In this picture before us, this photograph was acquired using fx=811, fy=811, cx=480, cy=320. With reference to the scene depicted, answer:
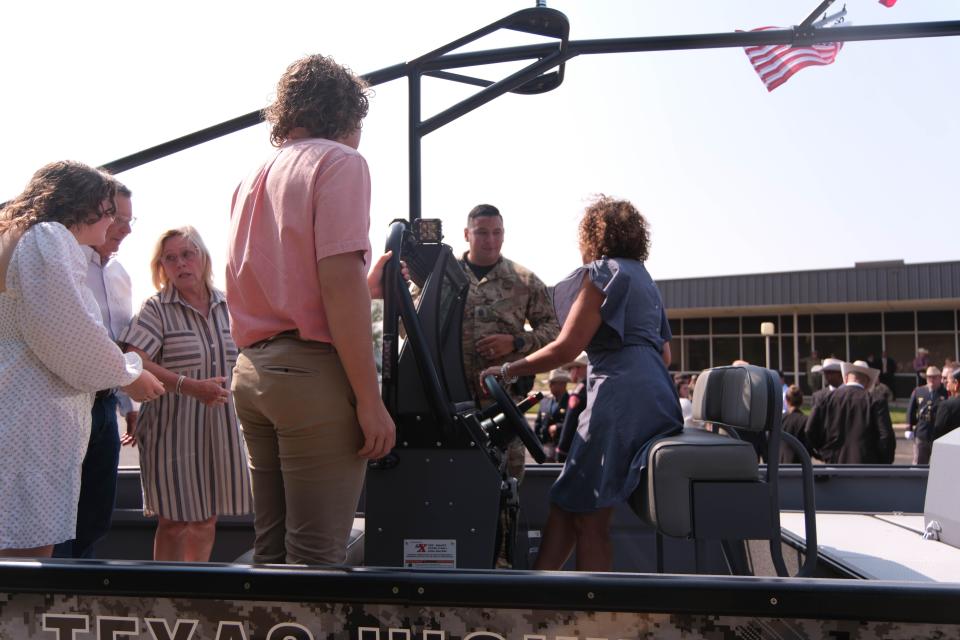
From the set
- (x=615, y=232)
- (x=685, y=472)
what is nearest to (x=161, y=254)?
(x=615, y=232)

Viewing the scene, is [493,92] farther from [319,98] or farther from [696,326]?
[696,326]

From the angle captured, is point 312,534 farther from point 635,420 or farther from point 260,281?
point 635,420

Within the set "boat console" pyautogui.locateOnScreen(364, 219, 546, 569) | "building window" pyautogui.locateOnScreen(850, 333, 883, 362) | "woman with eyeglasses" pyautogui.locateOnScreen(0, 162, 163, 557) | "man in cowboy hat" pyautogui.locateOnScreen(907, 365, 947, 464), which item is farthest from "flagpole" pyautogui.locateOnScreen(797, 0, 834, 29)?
"building window" pyautogui.locateOnScreen(850, 333, 883, 362)

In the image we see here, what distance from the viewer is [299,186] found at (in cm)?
180

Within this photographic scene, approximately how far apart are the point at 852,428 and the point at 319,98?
641 cm

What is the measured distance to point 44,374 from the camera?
2.00m

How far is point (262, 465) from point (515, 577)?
2.65ft

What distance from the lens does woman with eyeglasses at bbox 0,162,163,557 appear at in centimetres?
192

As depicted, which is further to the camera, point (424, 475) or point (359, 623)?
point (424, 475)

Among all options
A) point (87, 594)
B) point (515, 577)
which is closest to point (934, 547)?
point (515, 577)

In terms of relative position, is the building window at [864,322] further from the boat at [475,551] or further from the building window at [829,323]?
the boat at [475,551]

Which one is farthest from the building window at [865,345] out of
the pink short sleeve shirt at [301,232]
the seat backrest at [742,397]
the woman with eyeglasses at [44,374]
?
the woman with eyeglasses at [44,374]

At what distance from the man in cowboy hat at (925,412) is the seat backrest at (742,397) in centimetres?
618

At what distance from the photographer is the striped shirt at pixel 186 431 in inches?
117
